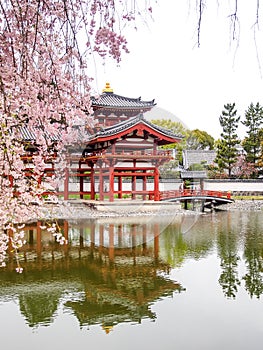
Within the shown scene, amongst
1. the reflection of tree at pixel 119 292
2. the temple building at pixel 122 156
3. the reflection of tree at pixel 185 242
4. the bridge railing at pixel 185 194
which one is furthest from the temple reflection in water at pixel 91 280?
the bridge railing at pixel 185 194

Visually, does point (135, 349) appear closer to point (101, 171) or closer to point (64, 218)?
point (64, 218)

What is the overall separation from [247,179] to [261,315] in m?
22.7

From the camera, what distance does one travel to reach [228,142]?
93.7 feet

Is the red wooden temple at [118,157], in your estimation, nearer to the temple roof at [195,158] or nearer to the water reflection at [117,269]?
the water reflection at [117,269]

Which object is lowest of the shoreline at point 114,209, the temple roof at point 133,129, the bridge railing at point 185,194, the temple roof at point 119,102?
the shoreline at point 114,209

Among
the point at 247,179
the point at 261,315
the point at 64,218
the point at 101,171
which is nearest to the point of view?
the point at 261,315

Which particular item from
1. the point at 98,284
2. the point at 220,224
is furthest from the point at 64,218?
the point at 98,284

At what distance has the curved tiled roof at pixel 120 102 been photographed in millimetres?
22550

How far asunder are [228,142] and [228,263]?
819 inches

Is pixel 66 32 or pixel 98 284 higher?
pixel 66 32

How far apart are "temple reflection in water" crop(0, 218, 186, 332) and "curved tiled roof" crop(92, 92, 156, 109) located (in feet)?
39.2

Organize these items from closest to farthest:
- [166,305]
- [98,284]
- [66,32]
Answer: [66,32] → [166,305] → [98,284]

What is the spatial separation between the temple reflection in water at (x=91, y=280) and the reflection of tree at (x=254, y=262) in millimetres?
1288

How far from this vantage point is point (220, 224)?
1554 centimetres
